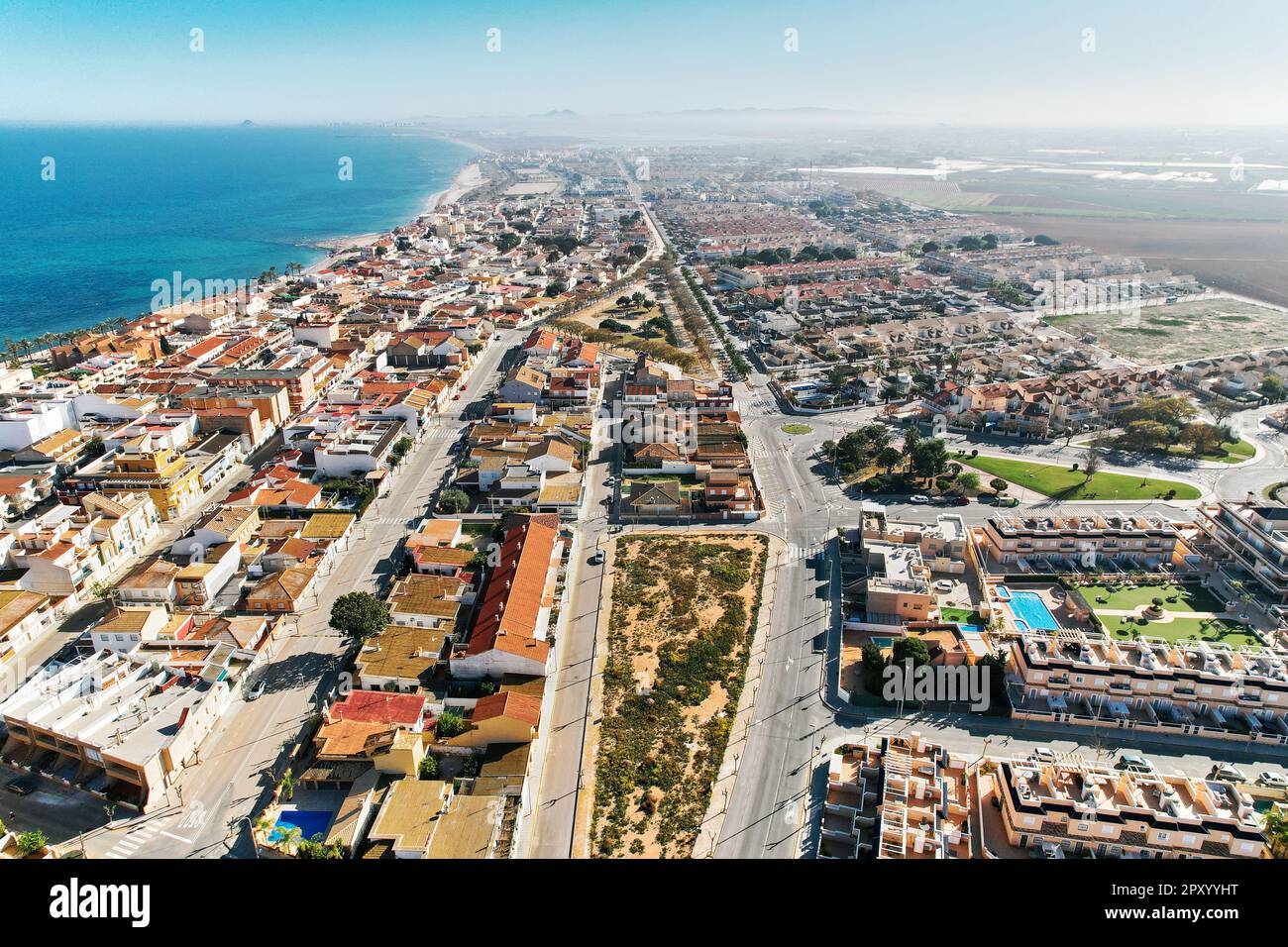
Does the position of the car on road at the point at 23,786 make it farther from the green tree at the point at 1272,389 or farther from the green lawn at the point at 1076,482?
the green tree at the point at 1272,389

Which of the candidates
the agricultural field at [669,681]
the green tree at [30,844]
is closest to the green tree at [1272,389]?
the agricultural field at [669,681]

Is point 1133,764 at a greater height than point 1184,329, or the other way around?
point 1184,329

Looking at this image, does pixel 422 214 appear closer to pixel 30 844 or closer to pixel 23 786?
pixel 23 786

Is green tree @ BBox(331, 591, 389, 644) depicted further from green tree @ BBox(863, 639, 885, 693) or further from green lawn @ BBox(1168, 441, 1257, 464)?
green lawn @ BBox(1168, 441, 1257, 464)

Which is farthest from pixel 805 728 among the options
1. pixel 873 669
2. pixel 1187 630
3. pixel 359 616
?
pixel 1187 630

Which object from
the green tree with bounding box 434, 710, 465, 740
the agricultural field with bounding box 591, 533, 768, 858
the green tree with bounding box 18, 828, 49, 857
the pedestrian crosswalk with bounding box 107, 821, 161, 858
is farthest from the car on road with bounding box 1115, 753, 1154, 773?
the green tree with bounding box 18, 828, 49, 857

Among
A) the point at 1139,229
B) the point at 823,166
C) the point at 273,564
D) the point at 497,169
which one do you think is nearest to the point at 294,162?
the point at 497,169
